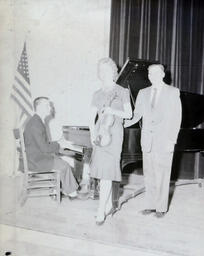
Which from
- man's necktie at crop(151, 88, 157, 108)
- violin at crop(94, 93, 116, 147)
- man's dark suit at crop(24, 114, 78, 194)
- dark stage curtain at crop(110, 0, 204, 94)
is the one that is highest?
dark stage curtain at crop(110, 0, 204, 94)

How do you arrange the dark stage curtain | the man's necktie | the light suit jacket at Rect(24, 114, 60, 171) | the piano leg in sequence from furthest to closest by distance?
the dark stage curtain → the light suit jacket at Rect(24, 114, 60, 171) → the piano leg → the man's necktie

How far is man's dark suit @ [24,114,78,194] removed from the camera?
11.1 feet

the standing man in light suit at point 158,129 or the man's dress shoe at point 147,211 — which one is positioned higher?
the standing man in light suit at point 158,129

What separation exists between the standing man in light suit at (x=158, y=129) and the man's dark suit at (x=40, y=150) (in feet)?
2.95

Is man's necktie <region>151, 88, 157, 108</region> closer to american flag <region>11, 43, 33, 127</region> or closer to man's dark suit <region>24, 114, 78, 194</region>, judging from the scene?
man's dark suit <region>24, 114, 78, 194</region>

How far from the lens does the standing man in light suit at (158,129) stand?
304 centimetres

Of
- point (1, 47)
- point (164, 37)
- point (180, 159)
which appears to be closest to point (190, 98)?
point (164, 37)

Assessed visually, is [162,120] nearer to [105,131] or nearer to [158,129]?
[158,129]

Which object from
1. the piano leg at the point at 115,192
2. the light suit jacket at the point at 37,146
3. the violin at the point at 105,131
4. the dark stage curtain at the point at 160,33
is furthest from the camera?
the dark stage curtain at the point at 160,33

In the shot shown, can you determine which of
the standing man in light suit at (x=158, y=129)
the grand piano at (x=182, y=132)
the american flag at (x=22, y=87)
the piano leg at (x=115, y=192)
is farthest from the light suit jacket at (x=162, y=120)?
the american flag at (x=22, y=87)

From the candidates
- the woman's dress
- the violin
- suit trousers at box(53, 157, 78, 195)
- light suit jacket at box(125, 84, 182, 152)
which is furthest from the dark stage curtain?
suit trousers at box(53, 157, 78, 195)

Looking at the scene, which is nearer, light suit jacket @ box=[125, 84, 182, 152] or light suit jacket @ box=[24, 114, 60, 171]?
light suit jacket @ box=[125, 84, 182, 152]

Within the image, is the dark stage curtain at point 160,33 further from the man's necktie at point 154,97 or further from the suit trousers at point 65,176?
the suit trousers at point 65,176

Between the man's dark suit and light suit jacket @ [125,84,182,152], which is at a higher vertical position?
light suit jacket @ [125,84,182,152]
